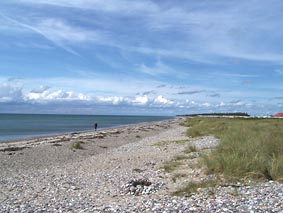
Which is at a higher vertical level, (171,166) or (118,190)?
(171,166)

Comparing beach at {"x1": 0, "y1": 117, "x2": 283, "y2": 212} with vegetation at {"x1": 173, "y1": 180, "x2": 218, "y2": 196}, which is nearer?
beach at {"x1": 0, "y1": 117, "x2": 283, "y2": 212}

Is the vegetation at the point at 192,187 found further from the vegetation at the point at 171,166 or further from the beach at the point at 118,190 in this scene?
the vegetation at the point at 171,166

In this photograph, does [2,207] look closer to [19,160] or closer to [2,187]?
[2,187]

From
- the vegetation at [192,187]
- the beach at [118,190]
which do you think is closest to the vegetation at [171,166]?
the beach at [118,190]

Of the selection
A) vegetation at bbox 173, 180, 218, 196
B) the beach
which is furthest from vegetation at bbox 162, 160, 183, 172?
vegetation at bbox 173, 180, 218, 196

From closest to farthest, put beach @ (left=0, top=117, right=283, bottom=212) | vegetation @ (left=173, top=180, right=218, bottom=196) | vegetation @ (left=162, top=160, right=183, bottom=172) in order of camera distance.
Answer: beach @ (left=0, top=117, right=283, bottom=212)
vegetation @ (left=173, top=180, right=218, bottom=196)
vegetation @ (left=162, top=160, right=183, bottom=172)

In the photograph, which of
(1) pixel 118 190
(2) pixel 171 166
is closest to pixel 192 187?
(1) pixel 118 190

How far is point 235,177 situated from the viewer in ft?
37.8

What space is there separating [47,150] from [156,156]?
9.11 metres

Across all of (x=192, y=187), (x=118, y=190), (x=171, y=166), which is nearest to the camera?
(x=192, y=187)

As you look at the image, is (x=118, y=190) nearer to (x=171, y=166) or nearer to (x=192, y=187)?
(x=192, y=187)

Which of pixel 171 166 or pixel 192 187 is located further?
pixel 171 166

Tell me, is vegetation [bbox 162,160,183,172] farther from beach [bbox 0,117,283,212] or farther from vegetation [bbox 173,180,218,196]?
vegetation [bbox 173,180,218,196]

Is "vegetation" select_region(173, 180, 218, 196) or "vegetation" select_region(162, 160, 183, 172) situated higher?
"vegetation" select_region(173, 180, 218, 196)
